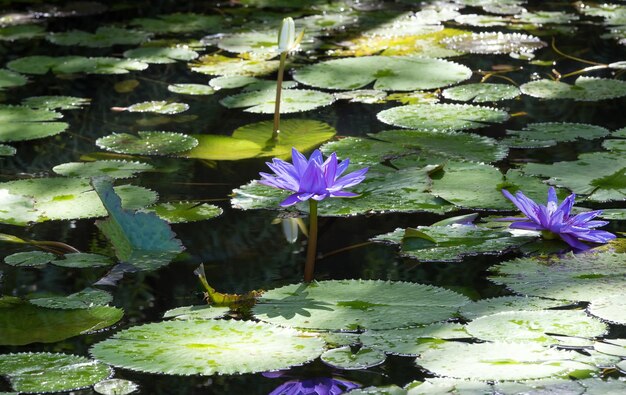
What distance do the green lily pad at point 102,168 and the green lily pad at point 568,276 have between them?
1006 millimetres

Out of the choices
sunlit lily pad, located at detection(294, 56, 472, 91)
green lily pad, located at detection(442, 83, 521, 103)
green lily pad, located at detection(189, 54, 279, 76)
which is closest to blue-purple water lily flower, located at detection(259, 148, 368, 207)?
green lily pad, located at detection(442, 83, 521, 103)

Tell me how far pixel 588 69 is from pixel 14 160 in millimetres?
1879

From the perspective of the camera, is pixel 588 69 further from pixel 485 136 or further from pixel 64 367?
pixel 64 367

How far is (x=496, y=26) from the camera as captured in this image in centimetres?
429

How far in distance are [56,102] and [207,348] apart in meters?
1.87

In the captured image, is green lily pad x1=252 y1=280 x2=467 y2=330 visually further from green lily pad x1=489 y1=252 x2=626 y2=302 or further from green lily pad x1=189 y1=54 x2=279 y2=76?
green lily pad x1=189 y1=54 x2=279 y2=76

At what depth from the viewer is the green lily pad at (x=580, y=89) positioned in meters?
3.15

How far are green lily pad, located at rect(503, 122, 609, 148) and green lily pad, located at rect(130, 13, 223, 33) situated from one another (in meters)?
1.94

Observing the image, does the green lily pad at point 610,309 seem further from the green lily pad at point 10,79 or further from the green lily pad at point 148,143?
the green lily pad at point 10,79

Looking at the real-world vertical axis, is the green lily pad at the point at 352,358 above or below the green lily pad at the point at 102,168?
above

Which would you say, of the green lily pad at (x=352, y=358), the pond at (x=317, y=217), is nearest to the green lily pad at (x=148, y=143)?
the pond at (x=317, y=217)

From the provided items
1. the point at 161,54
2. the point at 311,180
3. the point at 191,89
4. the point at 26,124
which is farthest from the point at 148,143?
the point at 161,54

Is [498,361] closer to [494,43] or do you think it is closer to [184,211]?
[184,211]

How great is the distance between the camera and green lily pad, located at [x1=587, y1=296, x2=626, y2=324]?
1.63 m
